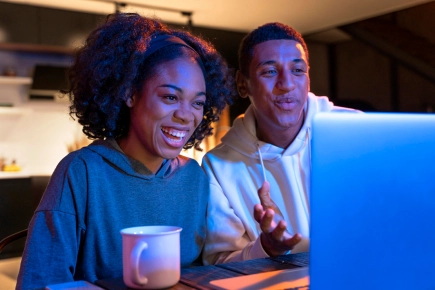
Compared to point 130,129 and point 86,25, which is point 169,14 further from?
point 130,129

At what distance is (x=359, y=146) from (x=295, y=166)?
1116mm

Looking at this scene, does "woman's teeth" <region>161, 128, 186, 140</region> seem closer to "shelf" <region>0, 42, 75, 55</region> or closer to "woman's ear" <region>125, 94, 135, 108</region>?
"woman's ear" <region>125, 94, 135, 108</region>

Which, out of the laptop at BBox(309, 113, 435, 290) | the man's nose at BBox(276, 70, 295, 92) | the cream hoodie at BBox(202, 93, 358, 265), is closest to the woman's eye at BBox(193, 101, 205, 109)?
the cream hoodie at BBox(202, 93, 358, 265)

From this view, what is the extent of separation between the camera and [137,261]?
813mm

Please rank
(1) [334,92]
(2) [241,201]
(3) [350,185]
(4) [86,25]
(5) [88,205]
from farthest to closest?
(1) [334,92] → (4) [86,25] → (2) [241,201] → (5) [88,205] → (3) [350,185]

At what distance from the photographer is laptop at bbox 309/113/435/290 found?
598mm

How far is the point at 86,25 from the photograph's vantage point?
5387 millimetres

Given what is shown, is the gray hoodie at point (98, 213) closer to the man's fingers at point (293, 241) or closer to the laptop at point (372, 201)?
the man's fingers at point (293, 241)

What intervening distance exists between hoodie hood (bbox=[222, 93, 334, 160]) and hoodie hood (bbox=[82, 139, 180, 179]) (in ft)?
1.43

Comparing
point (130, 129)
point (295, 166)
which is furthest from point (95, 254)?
point (295, 166)

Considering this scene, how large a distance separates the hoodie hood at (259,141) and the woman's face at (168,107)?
0.45m

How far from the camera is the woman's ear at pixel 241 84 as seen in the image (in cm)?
184

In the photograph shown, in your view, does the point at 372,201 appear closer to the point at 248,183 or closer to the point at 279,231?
the point at 279,231

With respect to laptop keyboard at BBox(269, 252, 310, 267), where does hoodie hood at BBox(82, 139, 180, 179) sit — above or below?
above
